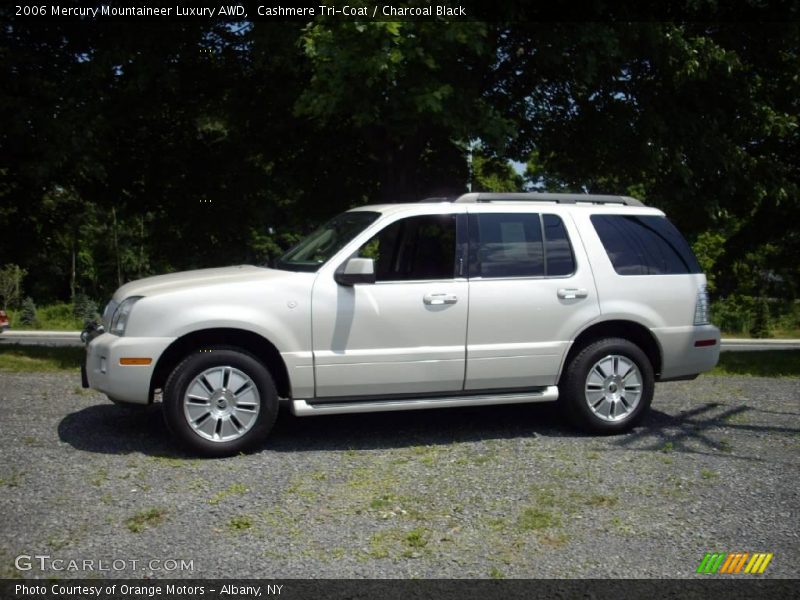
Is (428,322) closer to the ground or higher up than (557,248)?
closer to the ground

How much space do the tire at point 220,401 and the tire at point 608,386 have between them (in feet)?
8.12

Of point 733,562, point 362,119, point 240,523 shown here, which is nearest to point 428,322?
point 240,523

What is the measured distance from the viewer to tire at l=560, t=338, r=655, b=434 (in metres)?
7.41

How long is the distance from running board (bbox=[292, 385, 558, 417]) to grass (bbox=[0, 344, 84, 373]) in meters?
5.97

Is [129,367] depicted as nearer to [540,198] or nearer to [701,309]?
[540,198]

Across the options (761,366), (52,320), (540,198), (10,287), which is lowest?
(52,320)

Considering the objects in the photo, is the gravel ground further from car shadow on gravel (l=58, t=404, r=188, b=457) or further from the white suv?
the white suv

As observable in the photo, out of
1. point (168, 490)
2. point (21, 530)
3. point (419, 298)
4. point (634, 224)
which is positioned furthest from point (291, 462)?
point (634, 224)

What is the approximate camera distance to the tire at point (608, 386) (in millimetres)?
7410

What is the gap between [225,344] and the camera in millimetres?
6793

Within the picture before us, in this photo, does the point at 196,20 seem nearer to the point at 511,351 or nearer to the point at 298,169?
the point at 298,169

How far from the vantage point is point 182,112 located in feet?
53.8

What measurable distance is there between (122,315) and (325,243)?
1713 mm

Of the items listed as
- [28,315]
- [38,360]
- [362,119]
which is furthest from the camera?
[28,315]
